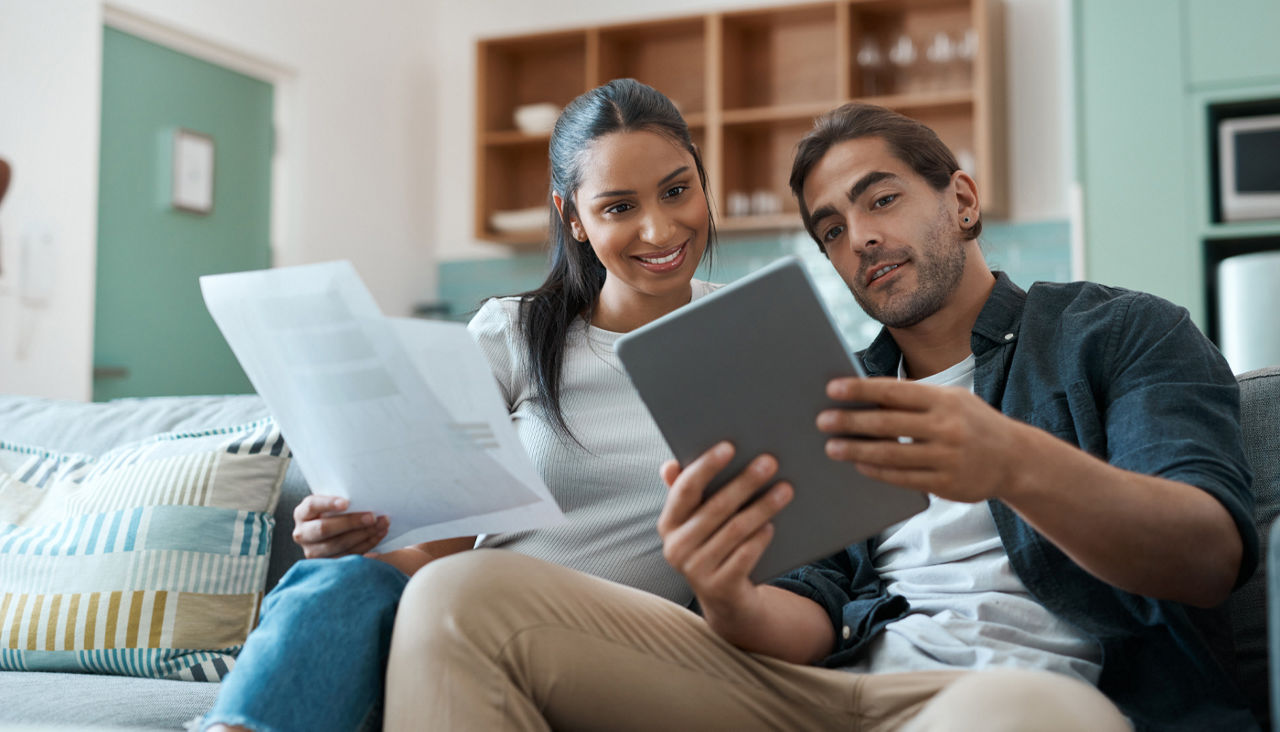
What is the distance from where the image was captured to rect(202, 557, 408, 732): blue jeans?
105 centimetres

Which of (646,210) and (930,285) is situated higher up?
(646,210)

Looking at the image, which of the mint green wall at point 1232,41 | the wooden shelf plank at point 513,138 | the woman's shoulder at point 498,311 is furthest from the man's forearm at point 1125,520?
the wooden shelf plank at point 513,138

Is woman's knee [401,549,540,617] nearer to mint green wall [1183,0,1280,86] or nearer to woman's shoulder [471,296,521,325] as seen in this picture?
woman's shoulder [471,296,521,325]

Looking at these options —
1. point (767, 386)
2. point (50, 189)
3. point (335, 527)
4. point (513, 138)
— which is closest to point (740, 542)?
point (767, 386)

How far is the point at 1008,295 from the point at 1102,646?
1.38 feet

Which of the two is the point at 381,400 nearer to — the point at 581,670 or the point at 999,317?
the point at 581,670

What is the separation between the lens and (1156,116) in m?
3.71

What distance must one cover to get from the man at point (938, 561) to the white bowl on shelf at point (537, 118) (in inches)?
135

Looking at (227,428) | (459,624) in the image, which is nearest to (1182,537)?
(459,624)

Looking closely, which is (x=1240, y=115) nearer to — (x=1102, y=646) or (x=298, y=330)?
(x=1102, y=646)

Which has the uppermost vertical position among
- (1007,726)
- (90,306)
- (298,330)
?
(90,306)

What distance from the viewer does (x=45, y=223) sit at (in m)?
3.52

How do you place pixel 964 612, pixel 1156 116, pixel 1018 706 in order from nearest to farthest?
pixel 1018 706, pixel 964 612, pixel 1156 116

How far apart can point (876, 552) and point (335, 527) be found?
0.64 metres
